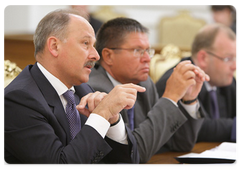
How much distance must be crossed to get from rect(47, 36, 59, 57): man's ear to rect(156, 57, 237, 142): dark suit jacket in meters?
0.93

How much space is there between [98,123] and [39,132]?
192 mm

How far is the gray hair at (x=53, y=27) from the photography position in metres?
1.29

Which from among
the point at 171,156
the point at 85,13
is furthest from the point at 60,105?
the point at 171,156

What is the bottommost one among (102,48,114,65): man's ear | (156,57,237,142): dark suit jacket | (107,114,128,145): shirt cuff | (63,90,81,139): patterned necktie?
(156,57,237,142): dark suit jacket

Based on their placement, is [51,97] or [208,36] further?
[208,36]

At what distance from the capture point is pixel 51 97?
128 centimetres

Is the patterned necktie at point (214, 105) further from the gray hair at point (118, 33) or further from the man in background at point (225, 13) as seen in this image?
the man in background at point (225, 13)

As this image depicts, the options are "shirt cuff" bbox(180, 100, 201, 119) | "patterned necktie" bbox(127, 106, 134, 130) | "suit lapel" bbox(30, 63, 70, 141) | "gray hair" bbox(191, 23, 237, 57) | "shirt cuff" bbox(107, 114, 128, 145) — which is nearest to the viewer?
"suit lapel" bbox(30, 63, 70, 141)

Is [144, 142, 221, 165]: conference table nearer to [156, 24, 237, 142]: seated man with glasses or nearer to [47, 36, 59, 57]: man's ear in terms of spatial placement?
[156, 24, 237, 142]: seated man with glasses

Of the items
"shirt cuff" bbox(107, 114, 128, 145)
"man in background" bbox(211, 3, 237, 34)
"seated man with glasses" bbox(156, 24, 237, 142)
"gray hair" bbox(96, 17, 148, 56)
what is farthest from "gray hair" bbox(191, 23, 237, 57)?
"man in background" bbox(211, 3, 237, 34)

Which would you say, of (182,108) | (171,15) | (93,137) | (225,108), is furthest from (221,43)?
(171,15)

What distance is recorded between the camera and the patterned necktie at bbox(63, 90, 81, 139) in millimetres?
1317

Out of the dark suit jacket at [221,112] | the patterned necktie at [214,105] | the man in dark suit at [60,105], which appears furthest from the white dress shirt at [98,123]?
the patterned necktie at [214,105]

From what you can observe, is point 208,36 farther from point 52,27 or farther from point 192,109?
point 52,27
